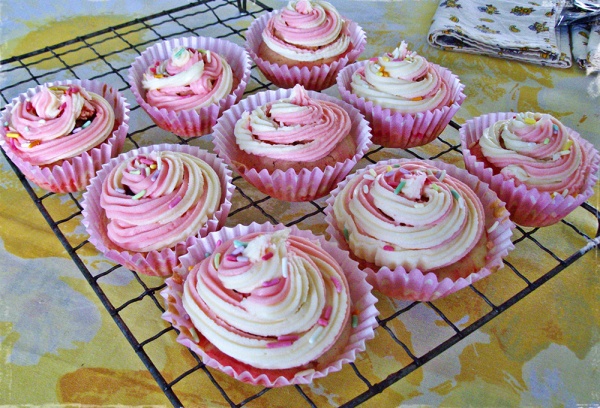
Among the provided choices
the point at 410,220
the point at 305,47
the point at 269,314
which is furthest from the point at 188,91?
the point at 269,314

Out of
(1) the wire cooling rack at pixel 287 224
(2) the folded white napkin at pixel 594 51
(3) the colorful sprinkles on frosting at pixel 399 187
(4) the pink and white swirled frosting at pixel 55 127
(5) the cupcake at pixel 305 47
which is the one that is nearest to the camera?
(1) the wire cooling rack at pixel 287 224

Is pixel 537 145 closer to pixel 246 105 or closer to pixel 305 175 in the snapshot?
pixel 305 175

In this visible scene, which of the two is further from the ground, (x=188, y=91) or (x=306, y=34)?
(x=306, y=34)

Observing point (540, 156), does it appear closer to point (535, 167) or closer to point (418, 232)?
point (535, 167)

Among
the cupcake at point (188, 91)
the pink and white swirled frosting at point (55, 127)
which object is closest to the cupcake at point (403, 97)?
the cupcake at point (188, 91)

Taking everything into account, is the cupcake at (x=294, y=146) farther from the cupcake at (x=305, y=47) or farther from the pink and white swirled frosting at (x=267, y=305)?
the pink and white swirled frosting at (x=267, y=305)

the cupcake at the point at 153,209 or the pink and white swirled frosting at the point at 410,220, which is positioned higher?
the pink and white swirled frosting at the point at 410,220

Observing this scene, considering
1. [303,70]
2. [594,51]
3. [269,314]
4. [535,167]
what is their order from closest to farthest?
[269,314], [535,167], [303,70], [594,51]
